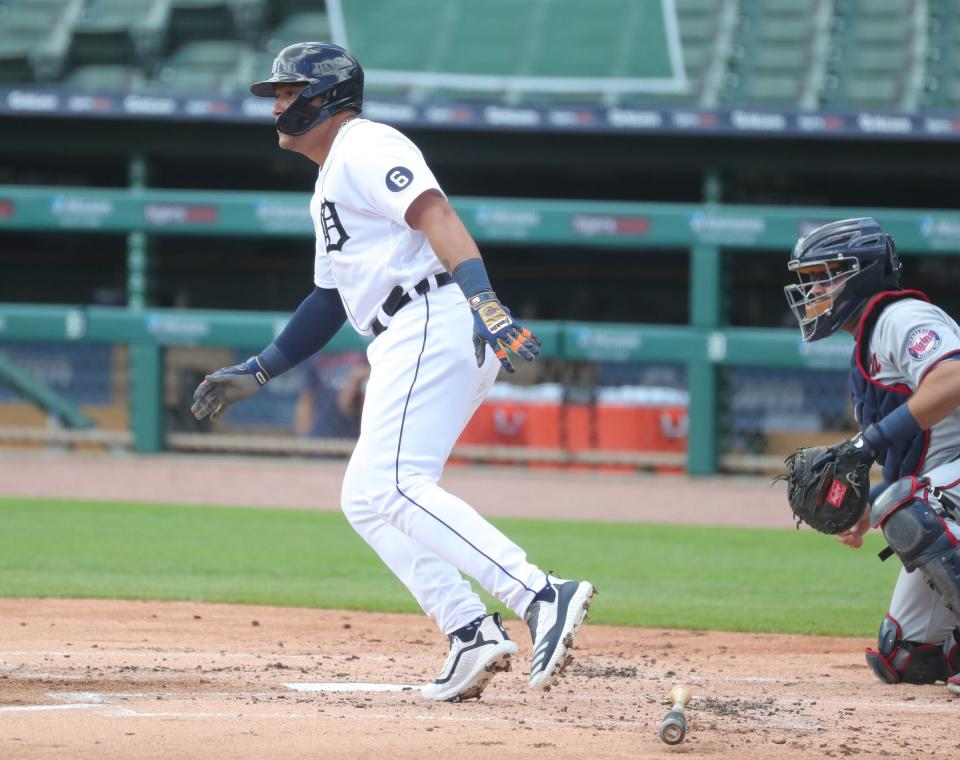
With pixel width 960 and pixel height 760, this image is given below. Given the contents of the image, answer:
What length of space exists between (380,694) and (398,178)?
1.51 metres

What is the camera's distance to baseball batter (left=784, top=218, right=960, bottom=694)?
4199mm

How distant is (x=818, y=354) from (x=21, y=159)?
10.1 m

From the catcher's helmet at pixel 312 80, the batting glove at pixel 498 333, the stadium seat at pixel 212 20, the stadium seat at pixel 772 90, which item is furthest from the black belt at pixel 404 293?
the stadium seat at pixel 212 20

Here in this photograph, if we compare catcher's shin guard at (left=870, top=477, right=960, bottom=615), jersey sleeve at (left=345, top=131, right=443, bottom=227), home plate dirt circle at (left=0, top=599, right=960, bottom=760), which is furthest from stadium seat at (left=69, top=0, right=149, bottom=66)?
catcher's shin guard at (left=870, top=477, right=960, bottom=615)

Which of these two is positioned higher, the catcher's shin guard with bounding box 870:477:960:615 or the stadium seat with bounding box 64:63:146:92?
the stadium seat with bounding box 64:63:146:92

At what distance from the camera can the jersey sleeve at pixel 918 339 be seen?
13.7 feet

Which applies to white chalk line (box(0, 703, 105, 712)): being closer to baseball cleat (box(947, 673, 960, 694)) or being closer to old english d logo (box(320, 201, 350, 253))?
old english d logo (box(320, 201, 350, 253))

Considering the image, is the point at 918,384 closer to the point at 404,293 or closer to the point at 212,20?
the point at 404,293

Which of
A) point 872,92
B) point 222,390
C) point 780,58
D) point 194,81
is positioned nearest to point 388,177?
point 222,390

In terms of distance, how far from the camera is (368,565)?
26.1ft

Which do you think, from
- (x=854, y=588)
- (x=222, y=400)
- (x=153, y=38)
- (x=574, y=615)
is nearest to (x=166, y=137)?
(x=153, y=38)

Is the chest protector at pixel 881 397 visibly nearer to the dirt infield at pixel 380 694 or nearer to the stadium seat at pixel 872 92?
the dirt infield at pixel 380 694

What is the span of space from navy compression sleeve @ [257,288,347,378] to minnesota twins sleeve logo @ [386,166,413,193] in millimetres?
637

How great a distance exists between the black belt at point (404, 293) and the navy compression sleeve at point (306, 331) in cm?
41
